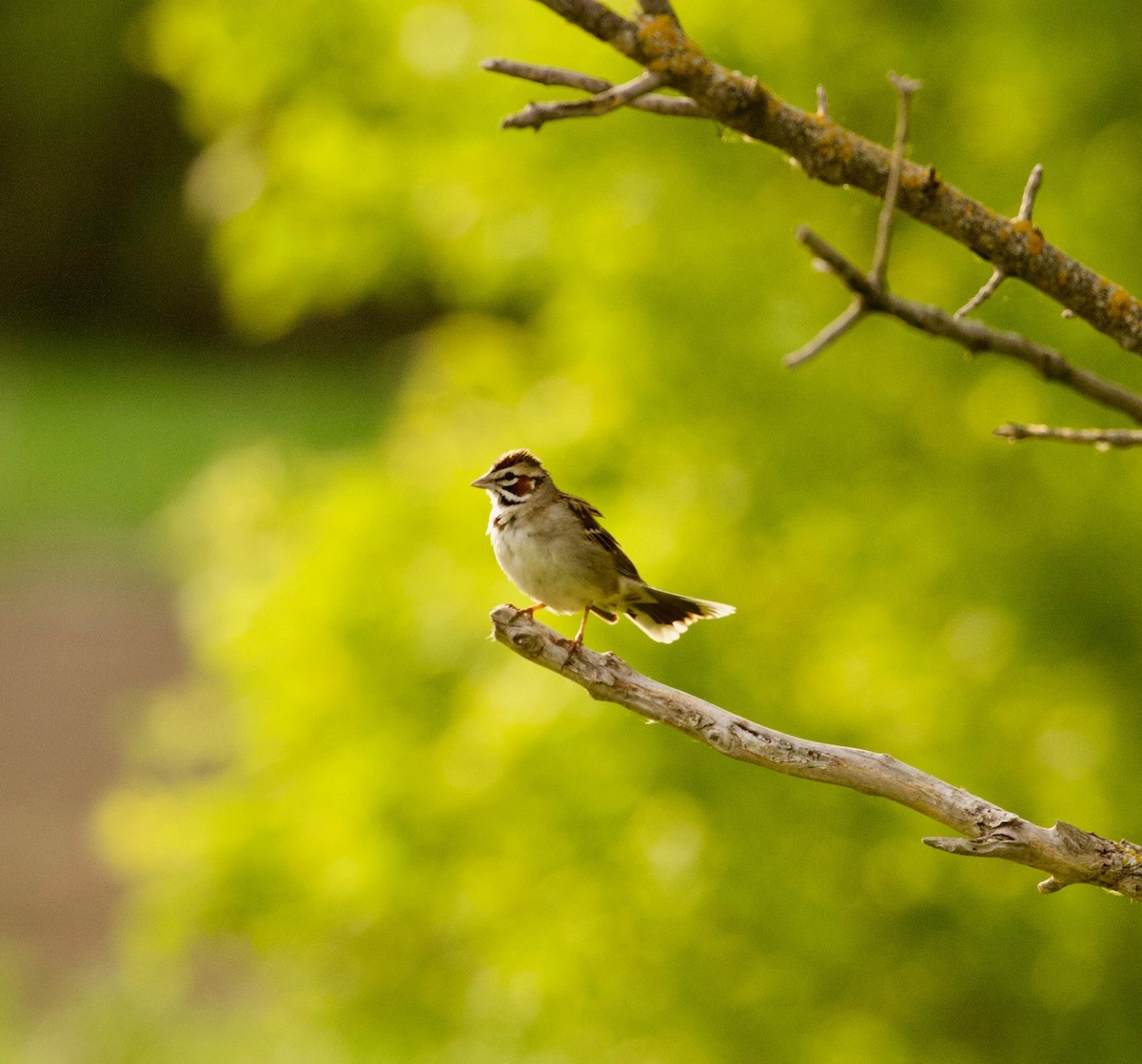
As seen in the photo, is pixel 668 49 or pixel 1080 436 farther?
pixel 1080 436

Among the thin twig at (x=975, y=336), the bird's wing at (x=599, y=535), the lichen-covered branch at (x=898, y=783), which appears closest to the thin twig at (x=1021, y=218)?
the thin twig at (x=975, y=336)

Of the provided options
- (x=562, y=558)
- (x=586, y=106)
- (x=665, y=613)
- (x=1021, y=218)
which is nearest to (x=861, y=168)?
(x=1021, y=218)

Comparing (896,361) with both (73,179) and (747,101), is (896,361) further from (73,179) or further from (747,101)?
(73,179)

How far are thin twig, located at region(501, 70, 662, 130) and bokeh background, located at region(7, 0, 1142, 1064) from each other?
3389 mm

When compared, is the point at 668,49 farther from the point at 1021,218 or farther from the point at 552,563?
the point at 552,563

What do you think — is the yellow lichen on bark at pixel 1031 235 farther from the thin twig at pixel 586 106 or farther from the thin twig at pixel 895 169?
the thin twig at pixel 586 106

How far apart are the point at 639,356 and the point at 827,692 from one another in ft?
4.79

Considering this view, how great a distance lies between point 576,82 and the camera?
218 centimetres

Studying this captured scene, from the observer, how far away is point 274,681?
6.76 m

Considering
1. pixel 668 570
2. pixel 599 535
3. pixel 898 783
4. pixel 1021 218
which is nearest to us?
pixel 898 783

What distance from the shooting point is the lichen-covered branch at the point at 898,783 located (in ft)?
6.73

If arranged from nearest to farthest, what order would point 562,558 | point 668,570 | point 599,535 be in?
point 562,558, point 599,535, point 668,570

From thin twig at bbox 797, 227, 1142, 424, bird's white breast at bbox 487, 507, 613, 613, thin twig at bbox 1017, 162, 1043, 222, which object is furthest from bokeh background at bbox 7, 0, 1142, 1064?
thin twig at bbox 1017, 162, 1043, 222

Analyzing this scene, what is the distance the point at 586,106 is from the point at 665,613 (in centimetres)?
175
